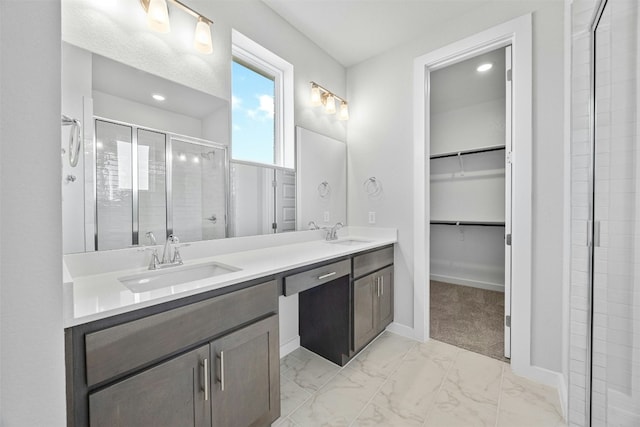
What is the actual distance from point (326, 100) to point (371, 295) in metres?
1.74

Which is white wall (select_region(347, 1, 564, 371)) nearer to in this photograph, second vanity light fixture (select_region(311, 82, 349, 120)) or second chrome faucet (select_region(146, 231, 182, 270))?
second vanity light fixture (select_region(311, 82, 349, 120))

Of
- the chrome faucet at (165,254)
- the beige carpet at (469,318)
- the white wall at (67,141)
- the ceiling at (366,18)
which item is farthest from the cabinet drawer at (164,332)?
the ceiling at (366,18)

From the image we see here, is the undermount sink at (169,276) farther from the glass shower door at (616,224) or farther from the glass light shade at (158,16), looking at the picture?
the glass shower door at (616,224)

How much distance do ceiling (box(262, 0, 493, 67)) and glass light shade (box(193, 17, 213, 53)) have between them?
2.13 feet

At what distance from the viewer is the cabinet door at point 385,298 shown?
2.14m

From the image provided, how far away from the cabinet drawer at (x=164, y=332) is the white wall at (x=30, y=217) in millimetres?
225

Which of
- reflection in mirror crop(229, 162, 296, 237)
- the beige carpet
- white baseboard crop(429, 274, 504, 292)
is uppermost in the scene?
reflection in mirror crop(229, 162, 296, 237)

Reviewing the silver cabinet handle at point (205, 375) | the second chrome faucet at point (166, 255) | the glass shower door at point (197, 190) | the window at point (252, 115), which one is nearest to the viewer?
the silver cabinet handle at point (205, 375)

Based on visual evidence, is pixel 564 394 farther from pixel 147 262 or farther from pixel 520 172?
pixel 147 262

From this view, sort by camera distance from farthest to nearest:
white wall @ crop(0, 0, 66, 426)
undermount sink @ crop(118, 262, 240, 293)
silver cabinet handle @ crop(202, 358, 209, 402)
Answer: undermount sink @ crop(118, 262, 240, 293) → silver cabinet handle @ crop(202, 358, 209, 402) → white wall @ crop(0, 0, 66, 426)

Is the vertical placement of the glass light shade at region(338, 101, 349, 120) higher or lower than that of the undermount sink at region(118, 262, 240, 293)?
higher

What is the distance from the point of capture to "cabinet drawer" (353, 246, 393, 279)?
6.15 ft

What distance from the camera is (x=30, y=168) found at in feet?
1.69

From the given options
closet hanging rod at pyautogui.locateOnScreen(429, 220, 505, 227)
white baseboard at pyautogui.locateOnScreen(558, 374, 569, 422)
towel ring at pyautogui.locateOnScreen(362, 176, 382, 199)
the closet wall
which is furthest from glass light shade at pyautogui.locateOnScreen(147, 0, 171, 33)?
closet hanging rod at pyautogui.locateOnScreen(429, 220, 505, 227)
